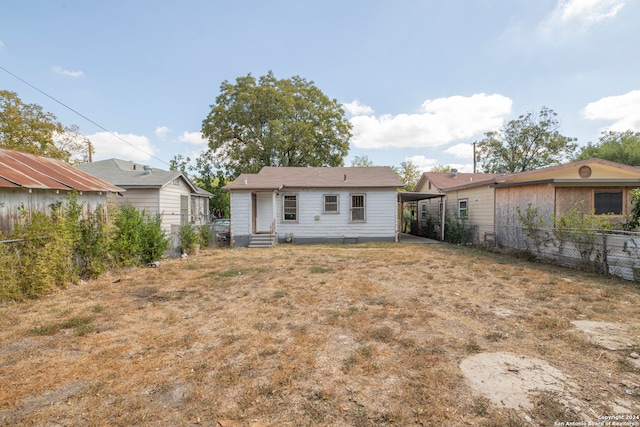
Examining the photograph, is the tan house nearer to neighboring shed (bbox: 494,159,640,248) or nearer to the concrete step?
neighboring shed (bbox: 494,159,640,248)

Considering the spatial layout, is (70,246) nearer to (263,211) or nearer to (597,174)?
(263,211)

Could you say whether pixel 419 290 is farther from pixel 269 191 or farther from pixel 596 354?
pixel 269 191

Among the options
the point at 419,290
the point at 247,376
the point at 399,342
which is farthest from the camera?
the point at 419,290

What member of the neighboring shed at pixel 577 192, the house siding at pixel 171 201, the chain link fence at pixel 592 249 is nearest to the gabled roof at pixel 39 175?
the house siding at pixel 171 201

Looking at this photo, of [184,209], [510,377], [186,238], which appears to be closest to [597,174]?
[510,377]

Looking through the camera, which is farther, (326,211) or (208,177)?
(208,177)

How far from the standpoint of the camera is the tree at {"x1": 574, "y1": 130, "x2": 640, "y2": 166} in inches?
1147

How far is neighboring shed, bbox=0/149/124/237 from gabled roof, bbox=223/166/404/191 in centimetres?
611

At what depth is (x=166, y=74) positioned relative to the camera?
1592 centimetres

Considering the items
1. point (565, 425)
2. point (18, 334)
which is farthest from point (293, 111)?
point (565, 425)

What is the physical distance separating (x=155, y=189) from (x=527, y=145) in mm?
34374

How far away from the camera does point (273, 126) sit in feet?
76.4

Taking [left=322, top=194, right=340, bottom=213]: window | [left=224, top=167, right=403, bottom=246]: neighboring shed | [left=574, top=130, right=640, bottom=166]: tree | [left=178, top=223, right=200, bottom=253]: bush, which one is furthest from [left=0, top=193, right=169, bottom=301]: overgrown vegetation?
[left=574, top=130, right=640, bottom=166]: tree

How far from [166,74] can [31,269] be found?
13767 mm
